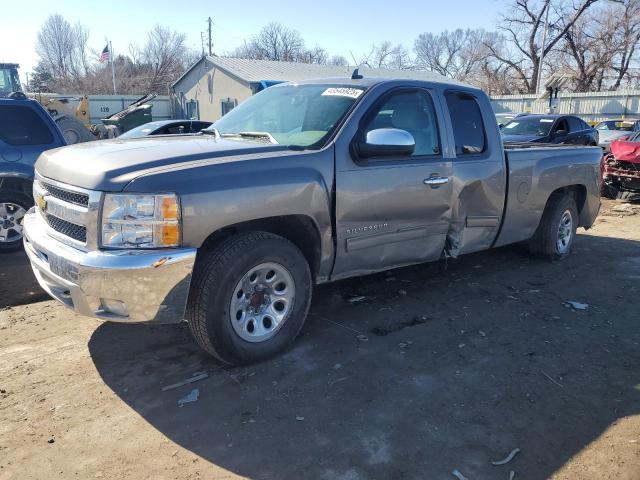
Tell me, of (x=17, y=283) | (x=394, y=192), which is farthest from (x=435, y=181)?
(x=17, y=283)

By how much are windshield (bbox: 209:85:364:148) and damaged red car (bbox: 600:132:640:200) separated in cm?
887

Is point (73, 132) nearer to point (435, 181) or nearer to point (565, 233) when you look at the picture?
point (435, 181)

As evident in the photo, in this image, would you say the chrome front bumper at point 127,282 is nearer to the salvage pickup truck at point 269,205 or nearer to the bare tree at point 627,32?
the salvage pickup truck at point 269,205

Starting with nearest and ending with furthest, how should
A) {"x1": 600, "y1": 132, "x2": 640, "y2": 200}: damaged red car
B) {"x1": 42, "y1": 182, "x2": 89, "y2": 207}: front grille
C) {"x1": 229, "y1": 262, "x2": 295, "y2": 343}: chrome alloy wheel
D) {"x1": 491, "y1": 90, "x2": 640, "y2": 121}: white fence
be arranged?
1. {"x1": 42, "y1": 182, "x2": 89, "y2": 207}: front grille
2. {"x1": 229, "y1": 262, "x2": 295, "y2": 343}: chrome alloy wheel
3. {"x1": 600, "y1": 132, "x2": 640, "y2": 200}: damaged red car
4. {"x1": 491, "y1": 90, "x2": 640, "y2": 121}: white fence

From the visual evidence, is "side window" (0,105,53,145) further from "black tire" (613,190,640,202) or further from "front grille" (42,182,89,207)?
"black tire" (613,190,640,202)

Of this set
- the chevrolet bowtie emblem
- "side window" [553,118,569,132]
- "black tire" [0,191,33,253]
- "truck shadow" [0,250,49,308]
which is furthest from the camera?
"side window" [553,118,569,132]

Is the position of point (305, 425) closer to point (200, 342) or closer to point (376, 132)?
point (200, 342)

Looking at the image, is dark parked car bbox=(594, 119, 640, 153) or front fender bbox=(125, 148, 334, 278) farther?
dark parked car bbox=(594, 119, 640, 153)

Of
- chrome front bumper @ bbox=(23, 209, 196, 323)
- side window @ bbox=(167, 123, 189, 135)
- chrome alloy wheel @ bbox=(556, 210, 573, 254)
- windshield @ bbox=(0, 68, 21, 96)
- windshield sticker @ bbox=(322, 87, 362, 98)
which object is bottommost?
chrome alloy wheel @ bbox=(556, 210, 573, 254)

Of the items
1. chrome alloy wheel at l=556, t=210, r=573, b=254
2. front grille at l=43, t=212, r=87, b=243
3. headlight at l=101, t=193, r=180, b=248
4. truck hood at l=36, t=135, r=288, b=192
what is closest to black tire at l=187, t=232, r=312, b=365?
headlight at l=101, t=193, r=180, b=248

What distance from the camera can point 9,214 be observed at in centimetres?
669

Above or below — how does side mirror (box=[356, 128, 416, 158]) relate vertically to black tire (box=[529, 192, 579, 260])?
above

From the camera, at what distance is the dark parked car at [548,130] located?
1387cm

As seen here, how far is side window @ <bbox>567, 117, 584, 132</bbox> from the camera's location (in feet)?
48.4
